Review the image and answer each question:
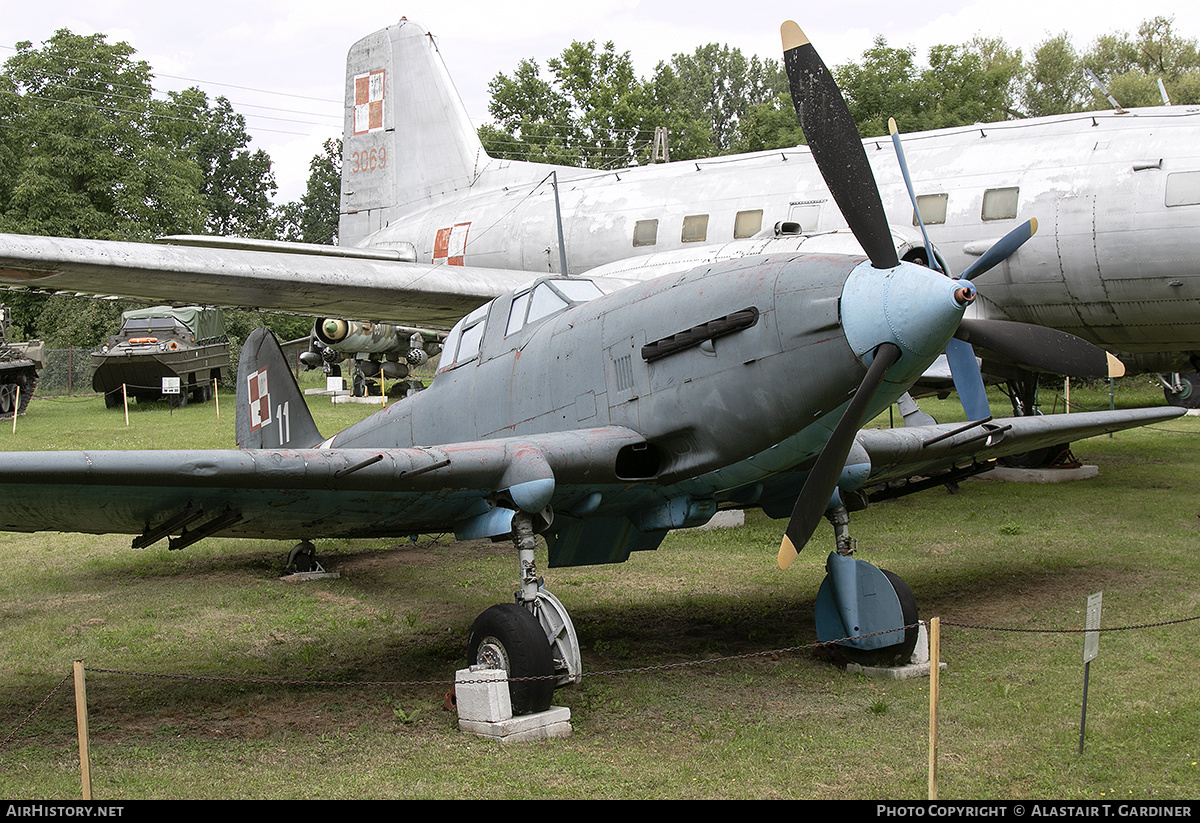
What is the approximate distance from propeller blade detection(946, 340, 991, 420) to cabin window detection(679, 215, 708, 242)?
765 cm

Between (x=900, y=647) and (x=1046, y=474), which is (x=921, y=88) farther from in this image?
(x=900, y=647)

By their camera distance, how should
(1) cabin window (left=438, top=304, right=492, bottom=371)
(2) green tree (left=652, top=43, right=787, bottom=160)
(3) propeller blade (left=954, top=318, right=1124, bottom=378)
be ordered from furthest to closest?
(2) green tree (left=652, top=43, right=787, bottom=160) → (1) cabin window (left=438, top=304, right=492, bottom=371) → (3) propeller blade (left=954, top=318, right=1124, bottom=378)

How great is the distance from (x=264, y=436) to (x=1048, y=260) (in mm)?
8896

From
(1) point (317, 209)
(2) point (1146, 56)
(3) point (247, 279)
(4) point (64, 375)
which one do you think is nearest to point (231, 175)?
(1) point (317, 209)

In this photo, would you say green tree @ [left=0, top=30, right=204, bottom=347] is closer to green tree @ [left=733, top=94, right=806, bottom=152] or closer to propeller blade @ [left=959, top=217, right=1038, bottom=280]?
green tree @ [left=733, top=94, right=806, bottom=152]

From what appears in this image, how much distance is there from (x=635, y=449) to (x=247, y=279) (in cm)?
837

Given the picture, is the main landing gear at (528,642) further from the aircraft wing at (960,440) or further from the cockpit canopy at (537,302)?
the aircraft wing at (960,440)

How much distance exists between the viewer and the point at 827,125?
550 centimetres

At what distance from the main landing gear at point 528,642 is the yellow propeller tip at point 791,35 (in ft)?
10.1

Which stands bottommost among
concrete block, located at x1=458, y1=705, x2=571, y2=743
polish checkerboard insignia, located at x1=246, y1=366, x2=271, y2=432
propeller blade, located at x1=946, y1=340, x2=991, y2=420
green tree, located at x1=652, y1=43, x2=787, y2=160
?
concrete block, located at x1=458, y1=705, x2=571, y2=743

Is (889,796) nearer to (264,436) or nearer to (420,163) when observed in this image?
(264,436)

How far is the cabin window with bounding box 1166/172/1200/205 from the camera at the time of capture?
10.9 metres

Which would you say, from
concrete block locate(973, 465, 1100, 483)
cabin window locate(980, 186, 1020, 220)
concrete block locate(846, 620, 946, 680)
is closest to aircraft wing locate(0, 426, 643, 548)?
concrete block locate(846, 620, 946, 680)

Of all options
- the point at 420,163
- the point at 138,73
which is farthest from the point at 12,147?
the point at 420,163
